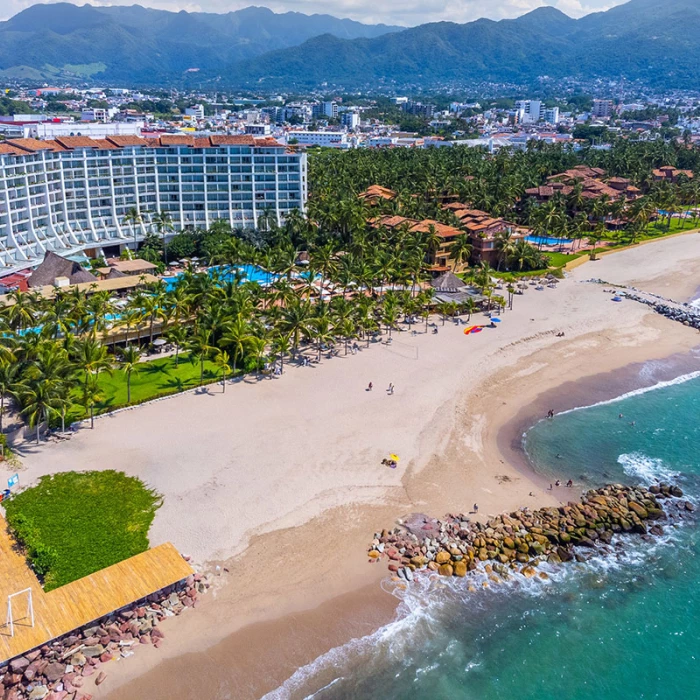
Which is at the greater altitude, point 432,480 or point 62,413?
point 62,413

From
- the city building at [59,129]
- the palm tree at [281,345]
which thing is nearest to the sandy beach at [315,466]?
the palm tree at [281,345]

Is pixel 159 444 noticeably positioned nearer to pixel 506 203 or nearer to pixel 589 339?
pixel 589 339

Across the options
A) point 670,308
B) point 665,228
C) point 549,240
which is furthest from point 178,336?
point 665,228

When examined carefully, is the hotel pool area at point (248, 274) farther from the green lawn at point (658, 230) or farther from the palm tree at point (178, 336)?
the green lawn at point (658, 230)

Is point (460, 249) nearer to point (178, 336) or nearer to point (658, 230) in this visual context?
point (178, 336)

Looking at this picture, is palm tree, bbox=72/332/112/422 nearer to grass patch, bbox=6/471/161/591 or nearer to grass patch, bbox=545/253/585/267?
grass patch, bbox=6/471/161/591

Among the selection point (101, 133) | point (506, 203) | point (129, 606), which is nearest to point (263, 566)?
point (129, 606)
